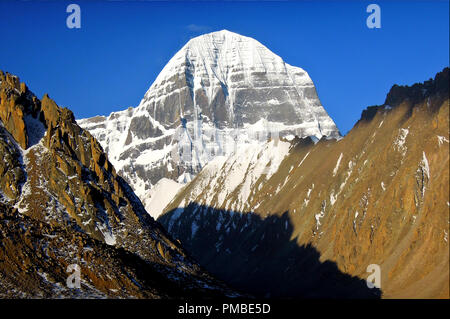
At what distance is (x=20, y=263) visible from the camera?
141 m

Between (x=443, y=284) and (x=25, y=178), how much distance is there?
82988 millimetres

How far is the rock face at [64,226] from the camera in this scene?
14275 centimetres

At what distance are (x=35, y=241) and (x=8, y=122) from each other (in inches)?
1831

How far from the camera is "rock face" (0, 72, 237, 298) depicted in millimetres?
142750

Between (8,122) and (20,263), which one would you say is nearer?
(20,263)

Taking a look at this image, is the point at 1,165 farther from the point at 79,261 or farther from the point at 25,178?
the point at 79,261

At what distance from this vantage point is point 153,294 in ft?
486

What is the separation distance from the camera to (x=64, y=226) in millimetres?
172625
